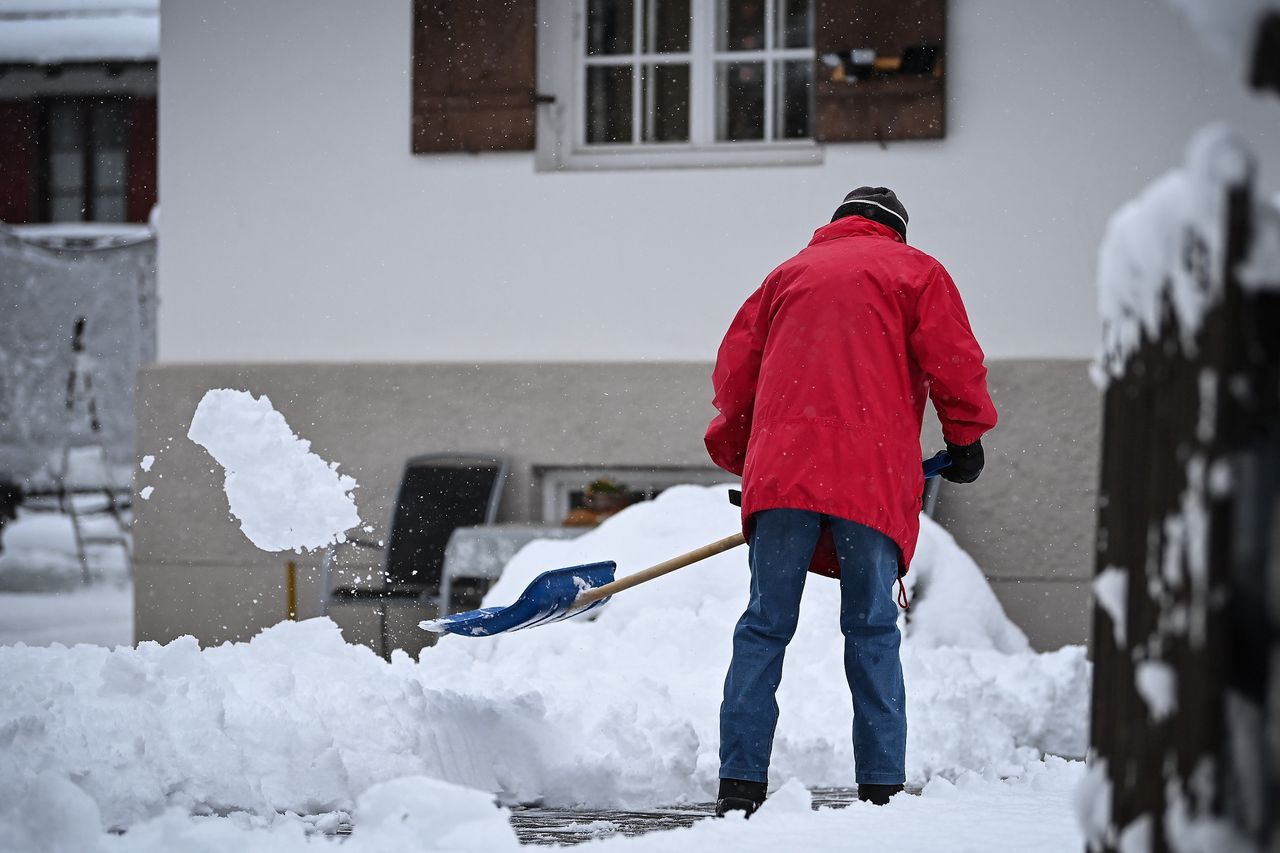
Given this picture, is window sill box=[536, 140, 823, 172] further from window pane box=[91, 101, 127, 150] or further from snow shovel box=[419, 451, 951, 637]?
window pane box=[91, 101, 127, 150]

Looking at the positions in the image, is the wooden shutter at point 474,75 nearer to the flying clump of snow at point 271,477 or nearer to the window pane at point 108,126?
the flying clump of snow at point 271,477

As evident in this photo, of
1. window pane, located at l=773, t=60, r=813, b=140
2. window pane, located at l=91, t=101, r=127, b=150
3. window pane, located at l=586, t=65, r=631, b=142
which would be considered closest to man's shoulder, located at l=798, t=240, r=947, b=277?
window pane, located at l=773, t=60, r=813, b=140

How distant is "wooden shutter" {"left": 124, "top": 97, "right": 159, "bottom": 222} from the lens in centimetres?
2095

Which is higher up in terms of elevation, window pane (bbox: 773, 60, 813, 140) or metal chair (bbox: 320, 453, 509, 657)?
window pane (bbox: 773, 60, 813, 140)

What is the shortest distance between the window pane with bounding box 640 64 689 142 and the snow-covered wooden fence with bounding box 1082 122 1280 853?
584cm

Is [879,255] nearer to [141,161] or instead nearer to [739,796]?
[739,796]

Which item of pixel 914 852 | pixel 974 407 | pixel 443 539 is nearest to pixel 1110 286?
pixel 914 852

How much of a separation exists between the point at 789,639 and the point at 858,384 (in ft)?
1.93

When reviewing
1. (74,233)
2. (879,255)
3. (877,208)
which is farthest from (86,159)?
(879,255)

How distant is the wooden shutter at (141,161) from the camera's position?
825 inches

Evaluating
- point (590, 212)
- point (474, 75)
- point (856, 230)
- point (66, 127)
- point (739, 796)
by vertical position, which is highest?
point (66, 127)

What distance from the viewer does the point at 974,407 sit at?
350 centimetres

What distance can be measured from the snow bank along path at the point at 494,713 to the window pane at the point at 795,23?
285 centimetres

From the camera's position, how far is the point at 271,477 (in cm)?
684
